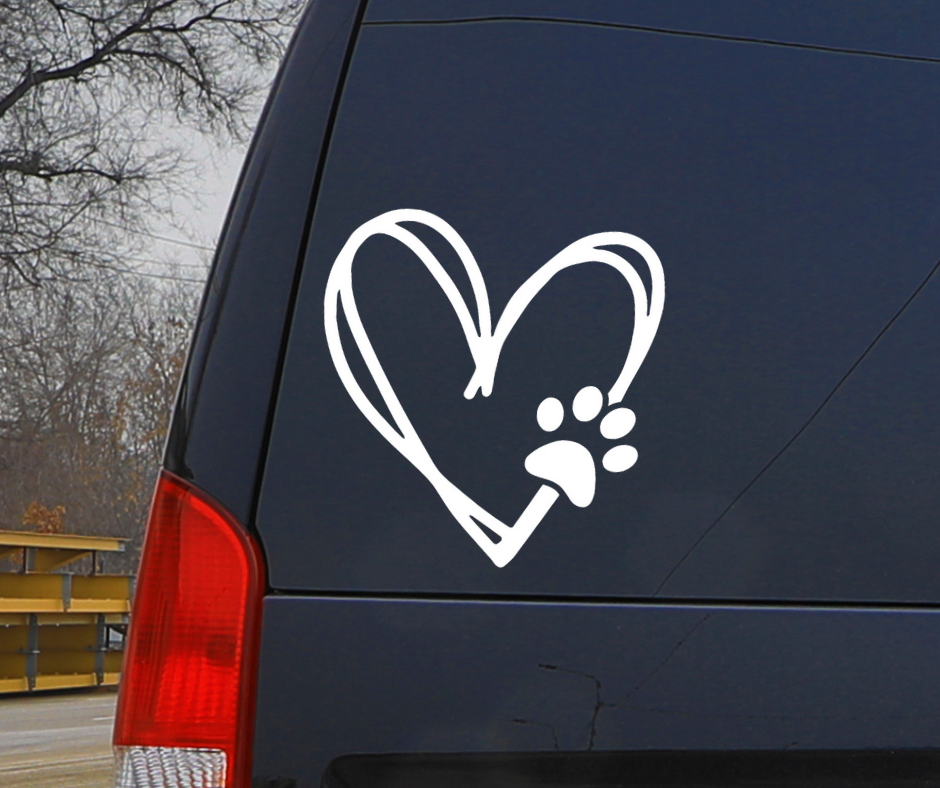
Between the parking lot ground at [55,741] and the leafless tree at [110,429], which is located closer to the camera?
the parking lot ground at [55,741]

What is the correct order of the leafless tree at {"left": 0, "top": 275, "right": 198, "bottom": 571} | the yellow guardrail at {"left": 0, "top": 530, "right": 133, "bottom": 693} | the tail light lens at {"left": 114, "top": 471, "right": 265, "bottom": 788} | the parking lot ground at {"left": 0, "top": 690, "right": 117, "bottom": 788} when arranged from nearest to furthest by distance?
the tail light lens at {"left": 114, "top": 471, "right": 265, "bottom": 788} < the parking lot ground at {"left": 0, "top": 690, "right": 117, "bottom": 788} < the yellow guardrail at {"left": 0, "top": 530, "right": 133, "bottom": 693} < the leafless tree at {"left": 0, "top": 275, "right": 198, "bottom": 571}

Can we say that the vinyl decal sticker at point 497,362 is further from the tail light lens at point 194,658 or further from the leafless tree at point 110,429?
the leafless tree at point 110,429

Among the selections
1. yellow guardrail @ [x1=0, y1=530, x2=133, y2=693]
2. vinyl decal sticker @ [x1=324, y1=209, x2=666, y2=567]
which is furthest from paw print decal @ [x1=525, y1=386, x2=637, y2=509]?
yellow guardrail @ [x1=0, y1=530, x2=133, y2=693]

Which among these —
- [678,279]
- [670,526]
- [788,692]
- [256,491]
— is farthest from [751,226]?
[256,491]

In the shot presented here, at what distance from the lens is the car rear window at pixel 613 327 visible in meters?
1.55

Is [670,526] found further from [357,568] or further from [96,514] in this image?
[96,514]

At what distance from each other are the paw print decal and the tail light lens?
1.13ft

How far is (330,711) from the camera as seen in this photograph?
1490mm

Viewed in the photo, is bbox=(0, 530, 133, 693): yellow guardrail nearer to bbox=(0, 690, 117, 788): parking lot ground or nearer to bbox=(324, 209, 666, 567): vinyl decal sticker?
bbox=(0, 690, 117, 788): parking lot ground

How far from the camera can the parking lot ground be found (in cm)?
898

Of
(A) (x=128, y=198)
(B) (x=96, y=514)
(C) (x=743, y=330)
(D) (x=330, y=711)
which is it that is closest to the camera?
(D) (x=330, y=711)

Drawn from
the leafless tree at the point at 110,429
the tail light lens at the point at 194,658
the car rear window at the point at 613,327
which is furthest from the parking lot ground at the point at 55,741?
the leafless tree at the point at 110,429

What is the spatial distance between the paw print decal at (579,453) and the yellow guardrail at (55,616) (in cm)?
1528

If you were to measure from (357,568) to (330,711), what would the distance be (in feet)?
0.52
